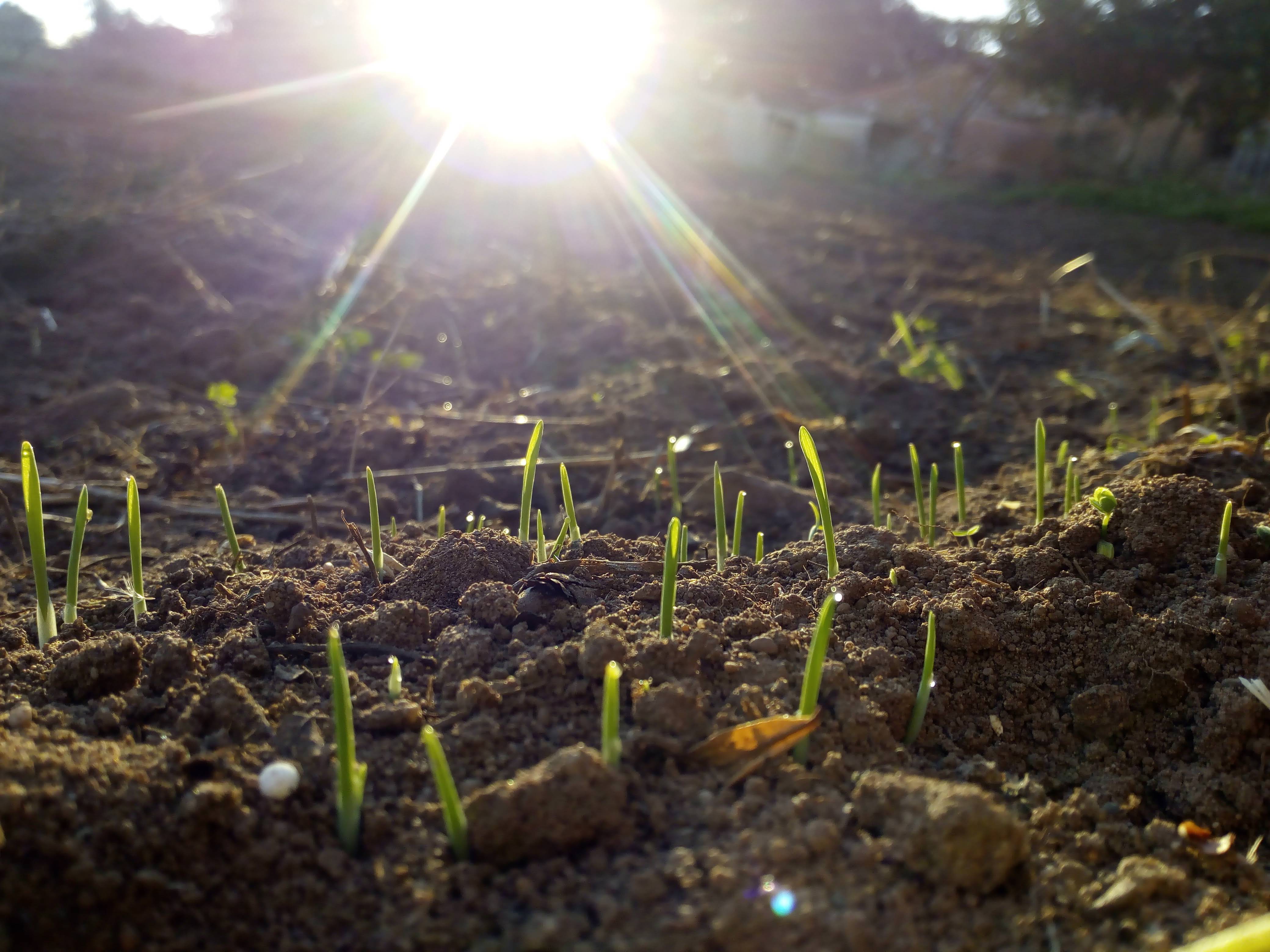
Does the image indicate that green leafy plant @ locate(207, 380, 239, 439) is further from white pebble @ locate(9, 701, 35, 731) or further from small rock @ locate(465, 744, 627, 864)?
small rock @ locate(465, 744, 627, 864)

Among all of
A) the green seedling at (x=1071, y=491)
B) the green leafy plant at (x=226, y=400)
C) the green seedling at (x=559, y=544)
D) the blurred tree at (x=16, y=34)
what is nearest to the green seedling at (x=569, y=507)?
the green seedling at (x=559, y=544)

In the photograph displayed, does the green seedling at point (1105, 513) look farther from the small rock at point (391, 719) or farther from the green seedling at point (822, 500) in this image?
the small rock at point (391, 719)

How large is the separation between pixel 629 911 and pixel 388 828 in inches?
11.4

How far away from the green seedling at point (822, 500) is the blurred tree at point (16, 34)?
12.5 meters

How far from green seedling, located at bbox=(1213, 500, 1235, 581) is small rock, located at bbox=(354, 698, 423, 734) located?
129cm

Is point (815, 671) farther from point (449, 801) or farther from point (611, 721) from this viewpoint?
point (449, 801)

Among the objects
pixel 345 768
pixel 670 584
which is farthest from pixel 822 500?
pixel 345 768

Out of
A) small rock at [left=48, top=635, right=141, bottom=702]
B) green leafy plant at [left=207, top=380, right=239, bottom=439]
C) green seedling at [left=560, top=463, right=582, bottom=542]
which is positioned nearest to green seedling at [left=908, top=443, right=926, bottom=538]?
green seedling at [left=560, top=463, right=582, bottom=542]

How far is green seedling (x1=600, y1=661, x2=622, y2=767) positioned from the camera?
96 cm

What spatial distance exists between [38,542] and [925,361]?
3207 mm

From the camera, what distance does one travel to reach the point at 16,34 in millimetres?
11094

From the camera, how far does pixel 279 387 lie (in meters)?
3.44

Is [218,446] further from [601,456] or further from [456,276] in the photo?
[456,276]

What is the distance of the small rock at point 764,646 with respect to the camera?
1235mm
